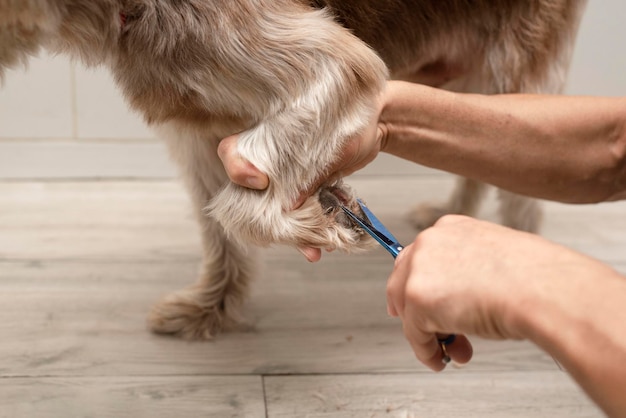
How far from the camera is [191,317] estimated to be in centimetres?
116

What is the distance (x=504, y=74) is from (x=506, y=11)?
0.33 feet

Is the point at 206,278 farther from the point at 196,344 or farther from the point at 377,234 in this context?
the point at 377,234

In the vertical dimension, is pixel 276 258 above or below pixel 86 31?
below

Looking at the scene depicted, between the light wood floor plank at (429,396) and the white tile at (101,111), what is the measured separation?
867 mm

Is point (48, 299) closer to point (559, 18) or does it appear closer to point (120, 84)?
point (120, 84)

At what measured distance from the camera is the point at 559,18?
1146mm

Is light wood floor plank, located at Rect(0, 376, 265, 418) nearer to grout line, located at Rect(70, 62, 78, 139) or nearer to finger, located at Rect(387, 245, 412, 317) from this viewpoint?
finger, located at Rect(387, 245, 412, 317)

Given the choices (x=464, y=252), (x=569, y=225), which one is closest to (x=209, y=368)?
(x=464, y=252)

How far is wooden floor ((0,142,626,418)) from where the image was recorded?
99 centimetres

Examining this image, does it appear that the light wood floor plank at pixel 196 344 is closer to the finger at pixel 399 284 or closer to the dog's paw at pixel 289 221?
the dog's paw at pixel 289 221

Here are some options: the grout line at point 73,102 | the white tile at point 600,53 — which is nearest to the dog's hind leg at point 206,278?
the grout line at point 73,102

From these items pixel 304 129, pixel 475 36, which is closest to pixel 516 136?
pixel 475 36

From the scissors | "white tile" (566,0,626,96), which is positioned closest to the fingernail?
the scissors

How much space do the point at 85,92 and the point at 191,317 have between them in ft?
2.42
